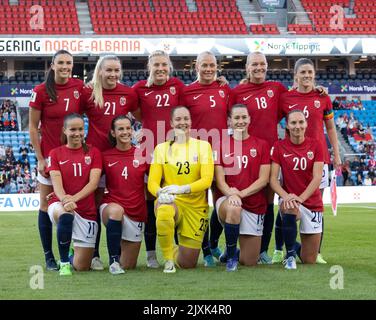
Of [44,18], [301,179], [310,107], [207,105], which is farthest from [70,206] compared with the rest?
[44,18]

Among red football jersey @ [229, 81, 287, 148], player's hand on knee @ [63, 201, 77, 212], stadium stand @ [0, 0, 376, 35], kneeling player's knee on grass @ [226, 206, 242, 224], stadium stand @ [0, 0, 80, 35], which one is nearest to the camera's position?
player's hand on knee @ [63, 201, 77, 212]

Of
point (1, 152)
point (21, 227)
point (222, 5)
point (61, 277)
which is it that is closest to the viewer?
point (61, 277)

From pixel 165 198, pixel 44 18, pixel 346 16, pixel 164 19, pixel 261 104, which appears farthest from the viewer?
pixel 346 16

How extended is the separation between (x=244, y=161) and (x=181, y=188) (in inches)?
27.8

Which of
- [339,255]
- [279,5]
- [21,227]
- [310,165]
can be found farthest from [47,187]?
[279,5]

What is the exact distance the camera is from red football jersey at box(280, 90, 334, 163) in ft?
25.1

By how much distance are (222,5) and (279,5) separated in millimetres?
2240

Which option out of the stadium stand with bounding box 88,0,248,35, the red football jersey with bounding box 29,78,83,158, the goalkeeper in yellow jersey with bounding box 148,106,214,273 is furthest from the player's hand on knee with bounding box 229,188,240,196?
the stadium stand with bounding box 88,0,248,35

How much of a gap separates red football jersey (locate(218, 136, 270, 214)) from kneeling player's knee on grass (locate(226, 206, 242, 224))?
335mm

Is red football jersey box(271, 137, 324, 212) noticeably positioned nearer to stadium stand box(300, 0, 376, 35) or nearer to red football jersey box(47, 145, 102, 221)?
red football jersey box(47, 145, 102, 221)

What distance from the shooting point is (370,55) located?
2997 centimetres

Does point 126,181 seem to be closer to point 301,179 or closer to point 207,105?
point 207,105

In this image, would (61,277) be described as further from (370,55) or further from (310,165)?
(370,55)

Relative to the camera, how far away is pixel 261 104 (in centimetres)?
750
